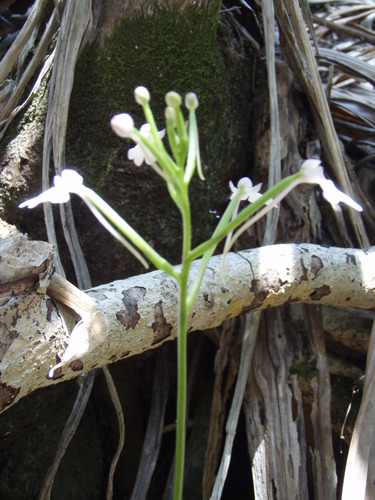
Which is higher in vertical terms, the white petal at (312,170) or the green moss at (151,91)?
the green moss at (151,91)

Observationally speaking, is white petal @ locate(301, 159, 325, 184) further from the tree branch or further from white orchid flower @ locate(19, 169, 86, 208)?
the tree branch

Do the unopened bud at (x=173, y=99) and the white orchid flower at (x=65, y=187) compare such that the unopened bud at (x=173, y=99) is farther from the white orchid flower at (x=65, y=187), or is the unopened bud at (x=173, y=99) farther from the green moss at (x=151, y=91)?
the green moss at (x=151, y=91)

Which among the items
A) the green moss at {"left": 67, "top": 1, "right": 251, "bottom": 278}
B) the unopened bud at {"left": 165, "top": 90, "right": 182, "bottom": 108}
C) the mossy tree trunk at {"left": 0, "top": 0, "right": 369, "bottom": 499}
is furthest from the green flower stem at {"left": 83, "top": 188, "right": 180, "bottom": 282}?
the green moss at {"left": 67, "top": 1, "right": 251, "bottom": 278}

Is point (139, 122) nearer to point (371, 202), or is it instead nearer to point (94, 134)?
point (94, 134)

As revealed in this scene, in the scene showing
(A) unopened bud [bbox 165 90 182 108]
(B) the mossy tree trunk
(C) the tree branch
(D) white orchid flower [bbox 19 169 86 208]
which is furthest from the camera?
(B) the mossy tree trunk

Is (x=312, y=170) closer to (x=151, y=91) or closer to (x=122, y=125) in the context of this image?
(x=122, y=125)

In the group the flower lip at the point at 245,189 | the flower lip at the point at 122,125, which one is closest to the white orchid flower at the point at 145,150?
the flower lip at the point at 122,125
